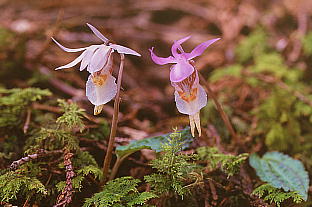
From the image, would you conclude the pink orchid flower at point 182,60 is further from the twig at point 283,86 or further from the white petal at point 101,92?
the twig at point 283,86

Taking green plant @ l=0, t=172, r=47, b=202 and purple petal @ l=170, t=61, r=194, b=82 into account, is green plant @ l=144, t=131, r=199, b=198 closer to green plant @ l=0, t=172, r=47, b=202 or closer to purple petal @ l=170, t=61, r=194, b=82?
purple petal @ l=170, t=61, r=194, b=82

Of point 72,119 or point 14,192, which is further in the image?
point 72,119

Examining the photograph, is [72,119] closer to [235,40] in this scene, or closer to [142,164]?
[142,164]

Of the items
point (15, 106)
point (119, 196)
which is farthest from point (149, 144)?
point (15, 106)

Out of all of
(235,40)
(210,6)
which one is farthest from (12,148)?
(210,6)

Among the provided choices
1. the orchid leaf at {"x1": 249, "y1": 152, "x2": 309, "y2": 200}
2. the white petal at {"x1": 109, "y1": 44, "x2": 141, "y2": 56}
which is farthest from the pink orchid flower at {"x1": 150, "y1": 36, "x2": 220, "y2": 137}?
the orchid leaf at {"x1": 249, "y1": 152, "x2": 309, "y2": 200}
